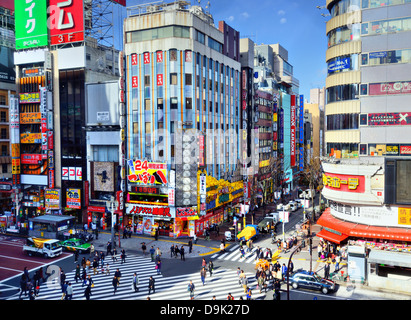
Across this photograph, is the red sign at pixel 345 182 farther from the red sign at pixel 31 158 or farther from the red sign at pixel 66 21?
the red sign at pixel 31 158

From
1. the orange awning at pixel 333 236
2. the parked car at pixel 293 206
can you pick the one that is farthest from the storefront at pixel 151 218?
the parked car at pixel 293 206

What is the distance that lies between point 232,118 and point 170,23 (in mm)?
20543

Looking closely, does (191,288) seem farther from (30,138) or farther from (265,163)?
(265,163)

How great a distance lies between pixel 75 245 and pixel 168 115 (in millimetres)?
20511

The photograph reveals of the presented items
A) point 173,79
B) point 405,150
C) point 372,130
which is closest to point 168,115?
point 173,79

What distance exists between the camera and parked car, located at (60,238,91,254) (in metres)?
41.2

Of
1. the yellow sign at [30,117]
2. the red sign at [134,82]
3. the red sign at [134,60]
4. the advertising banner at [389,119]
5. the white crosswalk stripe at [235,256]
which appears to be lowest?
the white crosswalk stripe at [235,256]

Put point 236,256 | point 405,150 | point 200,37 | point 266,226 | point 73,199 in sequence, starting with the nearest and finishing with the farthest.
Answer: point 405,150 → point 236,256 → point 266,226 → point 200,37 → point 73,199

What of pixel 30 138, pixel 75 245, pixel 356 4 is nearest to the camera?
pixel 356 4

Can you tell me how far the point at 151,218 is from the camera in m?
50.3

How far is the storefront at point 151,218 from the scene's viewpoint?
160 ft

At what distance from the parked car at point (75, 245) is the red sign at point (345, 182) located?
2954 centimetres
